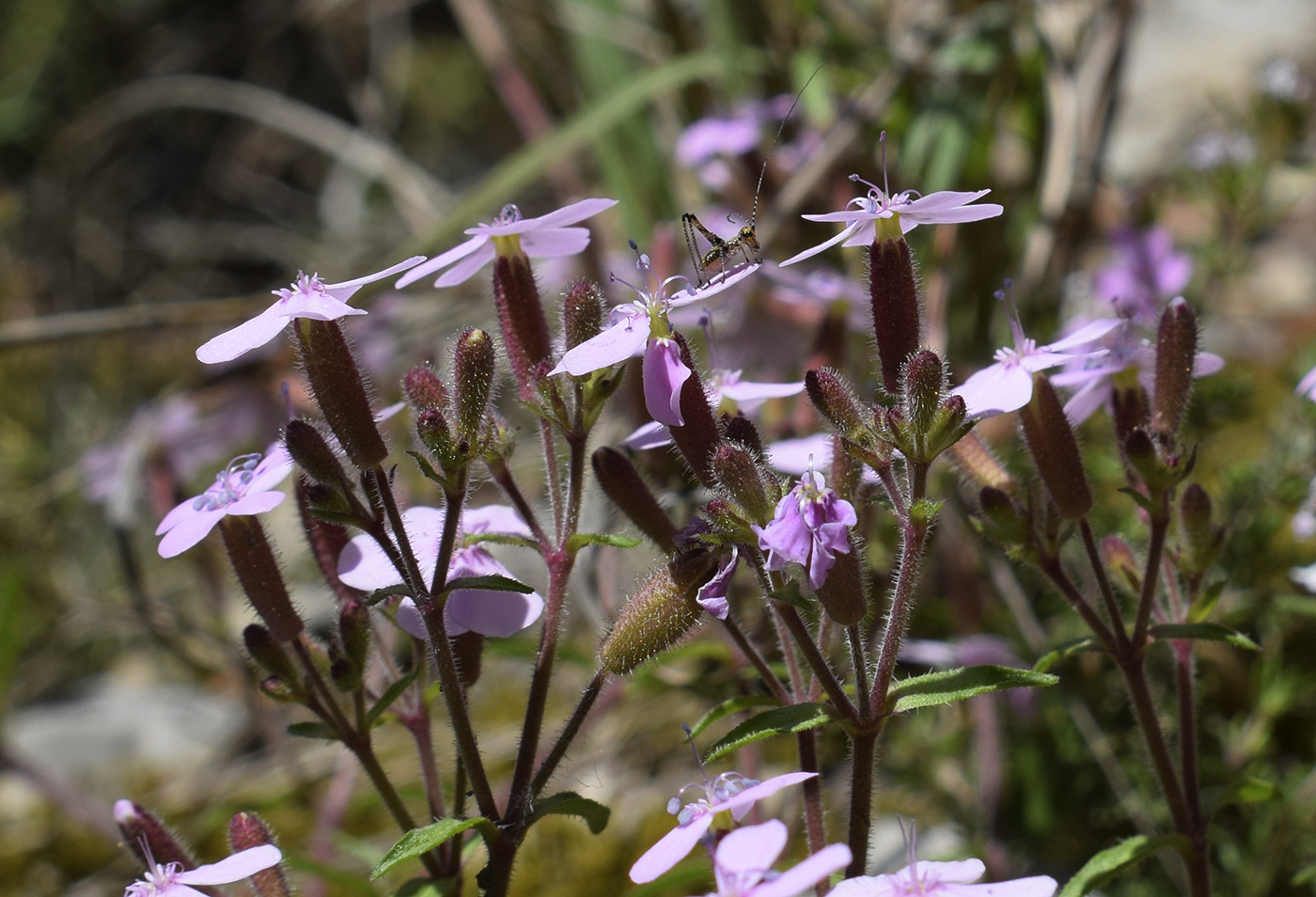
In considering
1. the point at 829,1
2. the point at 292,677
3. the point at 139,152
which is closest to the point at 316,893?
the point at 292,677

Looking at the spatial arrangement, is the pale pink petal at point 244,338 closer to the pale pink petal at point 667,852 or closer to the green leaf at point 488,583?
the green leaf at point 488,583

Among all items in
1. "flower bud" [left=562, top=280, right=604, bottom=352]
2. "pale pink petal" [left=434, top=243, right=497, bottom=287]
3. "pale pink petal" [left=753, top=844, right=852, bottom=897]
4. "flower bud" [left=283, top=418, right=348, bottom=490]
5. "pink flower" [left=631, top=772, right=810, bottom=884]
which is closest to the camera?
"pale pink petal" [left=753, top=844, right=852, bottom=897]

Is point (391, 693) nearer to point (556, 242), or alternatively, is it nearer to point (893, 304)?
point (556, 242)

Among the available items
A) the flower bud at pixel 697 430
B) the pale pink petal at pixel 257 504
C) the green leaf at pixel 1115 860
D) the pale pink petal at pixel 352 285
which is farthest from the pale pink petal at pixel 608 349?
the green leaf at pixel 1115 860

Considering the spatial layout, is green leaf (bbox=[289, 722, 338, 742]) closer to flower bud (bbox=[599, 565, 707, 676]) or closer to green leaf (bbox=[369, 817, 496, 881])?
green leaf (bbox=[369, 817, 496, 881])

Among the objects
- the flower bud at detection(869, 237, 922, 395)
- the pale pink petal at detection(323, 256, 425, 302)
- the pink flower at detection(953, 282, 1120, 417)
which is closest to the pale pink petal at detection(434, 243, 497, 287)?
the pale pink petal at detection(323, 256, 425, 302)

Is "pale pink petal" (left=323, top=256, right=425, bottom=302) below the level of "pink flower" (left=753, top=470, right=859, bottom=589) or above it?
above
